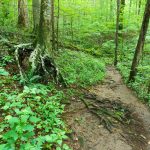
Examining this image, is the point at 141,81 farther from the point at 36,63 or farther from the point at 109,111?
the point at 36,63

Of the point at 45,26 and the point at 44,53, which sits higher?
the point at 45,26

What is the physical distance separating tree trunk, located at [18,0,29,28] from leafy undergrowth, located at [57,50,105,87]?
2.94m

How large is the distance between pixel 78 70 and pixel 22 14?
5081 millimetres

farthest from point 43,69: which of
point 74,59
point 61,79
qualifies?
point 74,59

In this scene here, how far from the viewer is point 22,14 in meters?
12.5

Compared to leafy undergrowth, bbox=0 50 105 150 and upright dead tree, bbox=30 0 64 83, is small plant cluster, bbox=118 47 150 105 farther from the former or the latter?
upright dead tree, bbox=30 0 64 83

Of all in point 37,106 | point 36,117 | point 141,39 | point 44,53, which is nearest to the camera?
point 36,117

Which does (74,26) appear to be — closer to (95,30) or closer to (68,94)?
(95,30)

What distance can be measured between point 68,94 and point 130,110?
7.22 ft

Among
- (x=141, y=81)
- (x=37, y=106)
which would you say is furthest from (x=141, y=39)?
(x=37, y=106)

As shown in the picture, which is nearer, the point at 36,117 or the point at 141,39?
the point at 36,117

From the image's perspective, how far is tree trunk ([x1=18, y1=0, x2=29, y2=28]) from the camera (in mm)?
12297

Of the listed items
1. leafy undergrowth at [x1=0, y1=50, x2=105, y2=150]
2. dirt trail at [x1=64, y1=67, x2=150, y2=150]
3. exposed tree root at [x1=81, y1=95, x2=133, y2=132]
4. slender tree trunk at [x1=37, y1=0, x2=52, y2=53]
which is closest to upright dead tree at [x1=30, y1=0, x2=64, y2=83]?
slender tree trunk at [x1=37, y1=0, x2=52, y2=53]

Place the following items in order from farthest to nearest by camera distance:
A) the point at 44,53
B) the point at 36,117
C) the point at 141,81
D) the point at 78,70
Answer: the point at 141,81 → the point at 78,70 → the point at 44,53 → the point at 36,117
